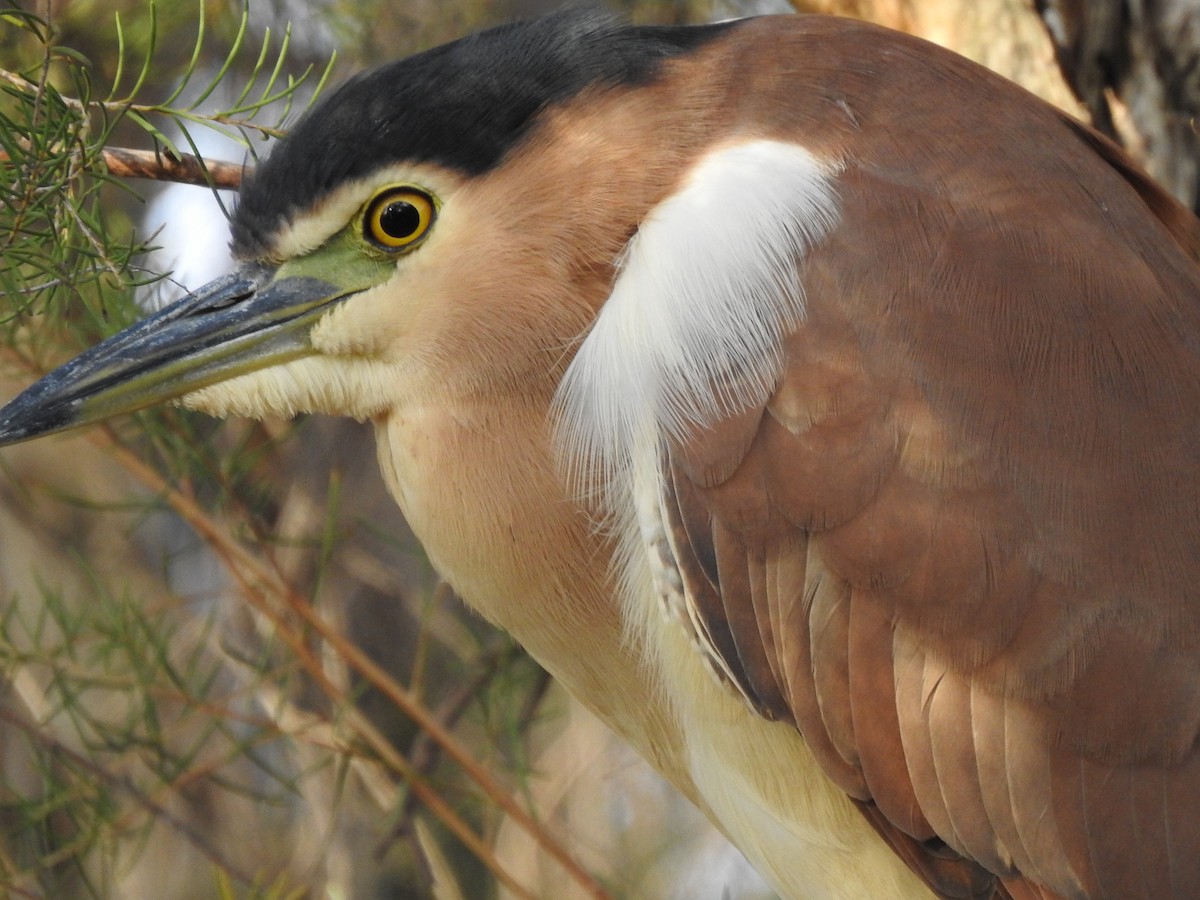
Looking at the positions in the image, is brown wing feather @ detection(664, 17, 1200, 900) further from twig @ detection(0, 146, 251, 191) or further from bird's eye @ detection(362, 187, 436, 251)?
twig @ detection(0, 146, 251, 191)

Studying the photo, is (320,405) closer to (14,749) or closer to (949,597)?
(949,597)

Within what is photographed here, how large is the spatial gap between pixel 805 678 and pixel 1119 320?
1.69 ft

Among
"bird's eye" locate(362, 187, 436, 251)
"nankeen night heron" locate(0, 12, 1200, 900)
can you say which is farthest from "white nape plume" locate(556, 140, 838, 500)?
"bird's eye" locate(362, 187, 436, 251)

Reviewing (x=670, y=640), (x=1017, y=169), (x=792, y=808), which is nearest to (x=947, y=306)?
(x=1017, y=169)

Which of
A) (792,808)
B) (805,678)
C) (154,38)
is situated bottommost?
(792,808)

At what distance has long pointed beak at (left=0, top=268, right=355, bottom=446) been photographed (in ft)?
5.33

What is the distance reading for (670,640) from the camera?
1.59 metres

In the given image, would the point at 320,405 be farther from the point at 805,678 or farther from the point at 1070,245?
the point at 1070,245

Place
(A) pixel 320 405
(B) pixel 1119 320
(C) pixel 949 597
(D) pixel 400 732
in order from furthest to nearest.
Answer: (D) pixel 400 732 → (A) pixel 320 405 → (B) pixel 1119 320 → (C) pixel 949 597

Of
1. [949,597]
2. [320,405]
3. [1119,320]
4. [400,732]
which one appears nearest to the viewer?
[949,597]

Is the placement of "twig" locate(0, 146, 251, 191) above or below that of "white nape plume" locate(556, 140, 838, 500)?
above

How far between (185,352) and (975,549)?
91 centimetres

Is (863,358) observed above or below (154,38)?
below

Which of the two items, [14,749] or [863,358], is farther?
[14,749]
